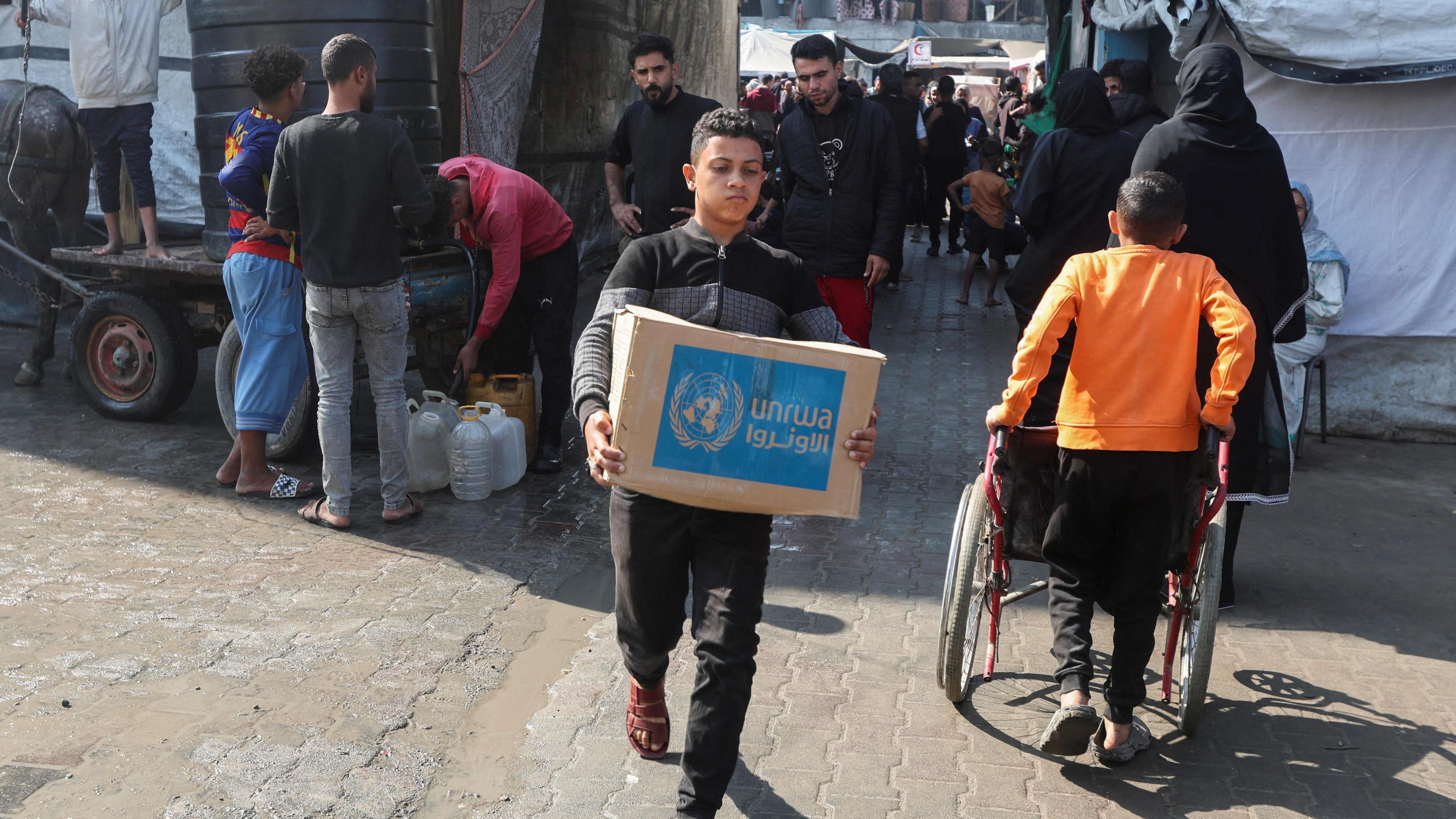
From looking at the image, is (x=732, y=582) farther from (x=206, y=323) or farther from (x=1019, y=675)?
(x=206, y=323)

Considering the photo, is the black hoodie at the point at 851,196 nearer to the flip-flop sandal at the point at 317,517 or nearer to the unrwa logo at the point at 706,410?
the flip-flop sandal at the point at 317,517

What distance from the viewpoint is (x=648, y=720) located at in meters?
3.39

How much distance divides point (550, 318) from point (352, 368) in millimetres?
1184

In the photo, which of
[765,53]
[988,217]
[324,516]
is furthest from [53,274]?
[765,53]

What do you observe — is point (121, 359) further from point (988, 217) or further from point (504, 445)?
point (988, 217)

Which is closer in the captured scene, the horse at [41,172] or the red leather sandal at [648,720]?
the red leather sandal at [648,720]

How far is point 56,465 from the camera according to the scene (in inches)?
243

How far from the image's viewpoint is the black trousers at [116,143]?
7609mm

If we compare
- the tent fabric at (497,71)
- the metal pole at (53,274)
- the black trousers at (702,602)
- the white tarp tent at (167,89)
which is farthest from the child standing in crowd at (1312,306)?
the white tarp tent at (167,89)

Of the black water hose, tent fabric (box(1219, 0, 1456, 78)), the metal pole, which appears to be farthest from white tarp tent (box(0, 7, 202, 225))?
tent fabric (box(1219, 0, 1456, 78))

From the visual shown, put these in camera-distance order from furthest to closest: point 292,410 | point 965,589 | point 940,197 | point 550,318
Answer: point 940,197, point 550,318, point 292,410, point 965,589

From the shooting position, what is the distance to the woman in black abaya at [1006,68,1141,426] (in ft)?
16.6

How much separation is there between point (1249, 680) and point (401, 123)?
15.6ft

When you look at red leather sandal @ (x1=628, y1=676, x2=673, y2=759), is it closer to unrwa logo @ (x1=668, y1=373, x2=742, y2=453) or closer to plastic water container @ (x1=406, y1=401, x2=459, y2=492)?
unrwa logo @ (x1=668, y1=373, x2=742, y2=453)
